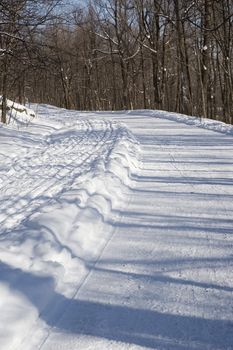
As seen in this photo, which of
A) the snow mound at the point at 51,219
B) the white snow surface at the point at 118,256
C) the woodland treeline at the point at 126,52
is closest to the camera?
the white snow surface at the point at 118,256

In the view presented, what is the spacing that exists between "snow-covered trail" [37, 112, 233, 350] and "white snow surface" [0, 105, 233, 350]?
0.01 m

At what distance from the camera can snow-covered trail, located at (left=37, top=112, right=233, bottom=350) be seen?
297cm

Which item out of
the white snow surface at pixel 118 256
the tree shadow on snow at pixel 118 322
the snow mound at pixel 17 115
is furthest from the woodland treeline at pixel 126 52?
the tree shadow on snow at pixel 118 322

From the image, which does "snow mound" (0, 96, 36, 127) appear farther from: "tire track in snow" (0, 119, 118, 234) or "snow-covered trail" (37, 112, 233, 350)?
"snow-covered trail" (37, 112, 233, 350)

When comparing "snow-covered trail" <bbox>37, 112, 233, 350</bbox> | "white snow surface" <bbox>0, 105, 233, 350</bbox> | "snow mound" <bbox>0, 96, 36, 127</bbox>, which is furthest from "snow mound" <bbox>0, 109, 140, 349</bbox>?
"snow mound" <bbox>0, 96, 36, 127</bbox>

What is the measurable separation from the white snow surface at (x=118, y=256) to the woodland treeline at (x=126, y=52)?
17.6 ft

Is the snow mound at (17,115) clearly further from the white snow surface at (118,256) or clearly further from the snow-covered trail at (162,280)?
the snow-covered trail at (162,280)

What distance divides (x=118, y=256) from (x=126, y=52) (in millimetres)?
35742

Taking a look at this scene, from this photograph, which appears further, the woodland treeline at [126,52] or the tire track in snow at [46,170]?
the woodland treeline at [126,52]

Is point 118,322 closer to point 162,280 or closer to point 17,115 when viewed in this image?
point 162,280

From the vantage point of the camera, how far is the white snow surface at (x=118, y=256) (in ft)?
9.95

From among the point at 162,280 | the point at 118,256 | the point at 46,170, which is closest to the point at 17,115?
the point at 46,170

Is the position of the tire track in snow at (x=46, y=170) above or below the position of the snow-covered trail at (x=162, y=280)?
above

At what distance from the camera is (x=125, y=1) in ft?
119
